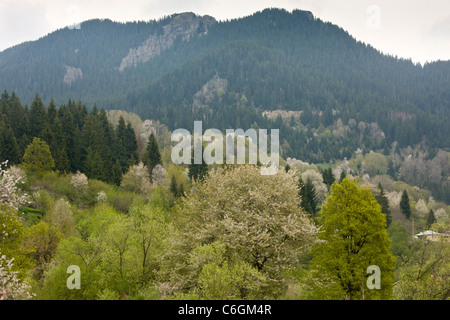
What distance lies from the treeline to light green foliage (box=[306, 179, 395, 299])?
65.8 m

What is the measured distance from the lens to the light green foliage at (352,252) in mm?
26031

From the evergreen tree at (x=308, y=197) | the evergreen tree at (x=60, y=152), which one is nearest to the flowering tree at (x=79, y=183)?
the evergreen tree at (x=60, y=152)

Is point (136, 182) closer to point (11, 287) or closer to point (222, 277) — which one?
point (11, 287)

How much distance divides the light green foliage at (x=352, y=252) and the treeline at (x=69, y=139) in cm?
6585

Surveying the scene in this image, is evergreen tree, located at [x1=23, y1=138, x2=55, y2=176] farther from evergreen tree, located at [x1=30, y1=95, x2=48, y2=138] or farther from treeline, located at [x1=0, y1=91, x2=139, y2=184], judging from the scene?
evergreen tree, located at [x1=30, y1=95, x2=48, y2=138]

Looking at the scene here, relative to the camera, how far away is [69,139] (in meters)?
87.4

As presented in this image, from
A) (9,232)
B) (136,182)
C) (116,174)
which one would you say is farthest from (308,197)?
(9,232)

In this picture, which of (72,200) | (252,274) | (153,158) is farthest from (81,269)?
(153,158)

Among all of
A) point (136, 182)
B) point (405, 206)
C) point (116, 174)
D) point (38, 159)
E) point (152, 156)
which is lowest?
point (405, 206)

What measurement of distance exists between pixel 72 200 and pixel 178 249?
51.6m

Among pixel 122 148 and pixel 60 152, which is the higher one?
pixel 122 148

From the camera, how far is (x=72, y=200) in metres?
72.3

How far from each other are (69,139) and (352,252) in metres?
77.8
